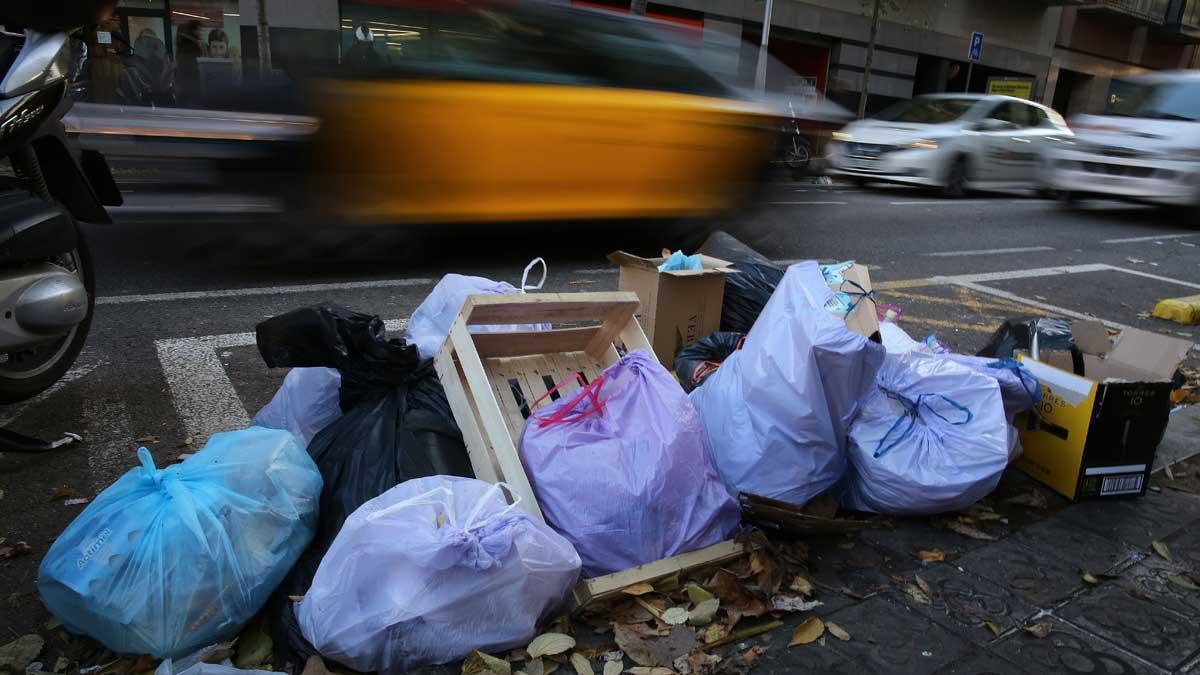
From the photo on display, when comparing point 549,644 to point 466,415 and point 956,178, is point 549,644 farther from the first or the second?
point 956,178

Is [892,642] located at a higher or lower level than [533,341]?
lower

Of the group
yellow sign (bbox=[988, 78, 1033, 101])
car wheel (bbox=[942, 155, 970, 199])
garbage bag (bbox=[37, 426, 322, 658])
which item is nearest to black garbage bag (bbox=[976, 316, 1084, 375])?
garbage bag (bbox=[37, 426, 322, 658])

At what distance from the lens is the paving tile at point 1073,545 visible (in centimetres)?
277

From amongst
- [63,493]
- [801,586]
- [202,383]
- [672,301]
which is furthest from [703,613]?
[202,383]

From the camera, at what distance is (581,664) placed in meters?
2.15

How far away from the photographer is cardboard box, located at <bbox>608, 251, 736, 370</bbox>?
379cm

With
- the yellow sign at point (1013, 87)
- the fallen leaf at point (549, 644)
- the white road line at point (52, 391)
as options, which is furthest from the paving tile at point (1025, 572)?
the yellow sign at point (1013, 87)

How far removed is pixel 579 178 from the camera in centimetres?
614

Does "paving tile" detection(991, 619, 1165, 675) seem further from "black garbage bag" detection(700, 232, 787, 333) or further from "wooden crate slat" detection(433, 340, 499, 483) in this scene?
"black garbage bag" detection(700, 232, 787, 333)

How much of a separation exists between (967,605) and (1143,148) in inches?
404

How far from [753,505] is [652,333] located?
1.36 metres

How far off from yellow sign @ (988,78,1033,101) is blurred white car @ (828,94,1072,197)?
28.9ft

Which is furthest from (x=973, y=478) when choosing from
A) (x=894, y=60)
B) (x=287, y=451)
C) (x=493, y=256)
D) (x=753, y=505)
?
(x=894, y=60)

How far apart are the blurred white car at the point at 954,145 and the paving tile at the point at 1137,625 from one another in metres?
11.0
